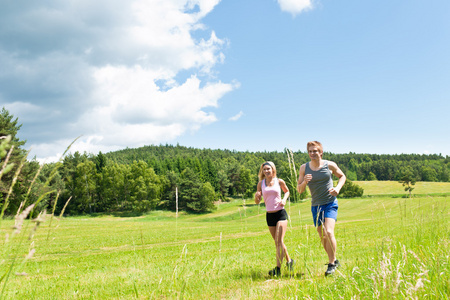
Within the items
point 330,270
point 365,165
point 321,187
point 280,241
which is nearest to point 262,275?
point 280,241

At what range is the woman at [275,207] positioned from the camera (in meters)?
5.21

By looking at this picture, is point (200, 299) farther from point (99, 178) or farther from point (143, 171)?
point (99, 178)

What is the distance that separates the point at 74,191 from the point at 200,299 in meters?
68.2

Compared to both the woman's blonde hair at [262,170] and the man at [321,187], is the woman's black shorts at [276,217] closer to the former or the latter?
the man at [321,187]

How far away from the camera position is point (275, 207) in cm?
544

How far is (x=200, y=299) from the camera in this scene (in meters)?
3.85

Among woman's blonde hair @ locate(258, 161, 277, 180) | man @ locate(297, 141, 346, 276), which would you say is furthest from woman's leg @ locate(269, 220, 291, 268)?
woman's blonde hair @ locate(258, 161, 277, 180)

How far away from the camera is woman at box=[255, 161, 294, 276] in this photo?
5211 mm

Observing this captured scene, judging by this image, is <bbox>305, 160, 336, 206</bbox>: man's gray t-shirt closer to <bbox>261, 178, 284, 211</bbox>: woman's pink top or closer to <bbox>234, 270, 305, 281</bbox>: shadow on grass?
<bbox>261, 178, 284, 211</bbox>: woman's pink top

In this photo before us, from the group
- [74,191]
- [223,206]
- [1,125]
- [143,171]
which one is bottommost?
[223,206]

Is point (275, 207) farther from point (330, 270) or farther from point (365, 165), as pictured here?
point (365, 165)

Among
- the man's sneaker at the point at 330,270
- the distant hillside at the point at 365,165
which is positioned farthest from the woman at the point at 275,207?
the distant hillside at the point at 365,165

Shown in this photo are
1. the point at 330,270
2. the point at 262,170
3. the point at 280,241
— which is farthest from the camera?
the point at 262,170

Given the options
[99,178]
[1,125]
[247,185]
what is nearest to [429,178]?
[247,185]
